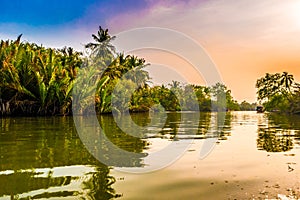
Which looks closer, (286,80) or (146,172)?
(146,172)

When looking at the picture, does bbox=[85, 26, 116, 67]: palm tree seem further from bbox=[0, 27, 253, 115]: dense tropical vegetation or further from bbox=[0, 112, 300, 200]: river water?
bbox=[0, 112, 300, 200]: river water

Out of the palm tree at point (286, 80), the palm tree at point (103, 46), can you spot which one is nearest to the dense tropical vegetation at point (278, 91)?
the palm tree at point (286, 80)

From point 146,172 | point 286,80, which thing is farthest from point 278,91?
point 146,172

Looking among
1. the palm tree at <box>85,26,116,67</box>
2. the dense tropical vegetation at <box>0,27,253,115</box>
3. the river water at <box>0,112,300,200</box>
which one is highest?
the palm tree at <box>85,26,116,67</box>

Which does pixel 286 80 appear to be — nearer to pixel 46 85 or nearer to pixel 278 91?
pixel 278 91

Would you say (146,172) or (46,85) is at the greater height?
(46,85)

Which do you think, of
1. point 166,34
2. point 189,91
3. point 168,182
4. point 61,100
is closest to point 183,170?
point 168,182

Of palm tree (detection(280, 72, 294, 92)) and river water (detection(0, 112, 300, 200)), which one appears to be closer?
river water (detection(0, 112, 300, 200))

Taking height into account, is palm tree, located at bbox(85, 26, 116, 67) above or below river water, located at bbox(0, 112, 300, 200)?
above

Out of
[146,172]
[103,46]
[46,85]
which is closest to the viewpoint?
[146,172]

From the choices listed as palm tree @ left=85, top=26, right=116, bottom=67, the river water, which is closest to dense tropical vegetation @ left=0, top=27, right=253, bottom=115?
palm tree @ left=85, top=26, right=116, bottom=67

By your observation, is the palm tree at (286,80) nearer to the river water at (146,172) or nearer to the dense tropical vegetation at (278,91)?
the dense tropical vegetation at (278,91)

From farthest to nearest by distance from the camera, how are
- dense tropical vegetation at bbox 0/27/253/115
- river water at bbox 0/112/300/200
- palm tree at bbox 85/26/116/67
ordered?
palm tree at bbox 85/26/116/67, dense tropical vegetation at bbox 0/27/253/115, river water at bbox 0/112/300/200

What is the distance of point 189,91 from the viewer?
67.8m
